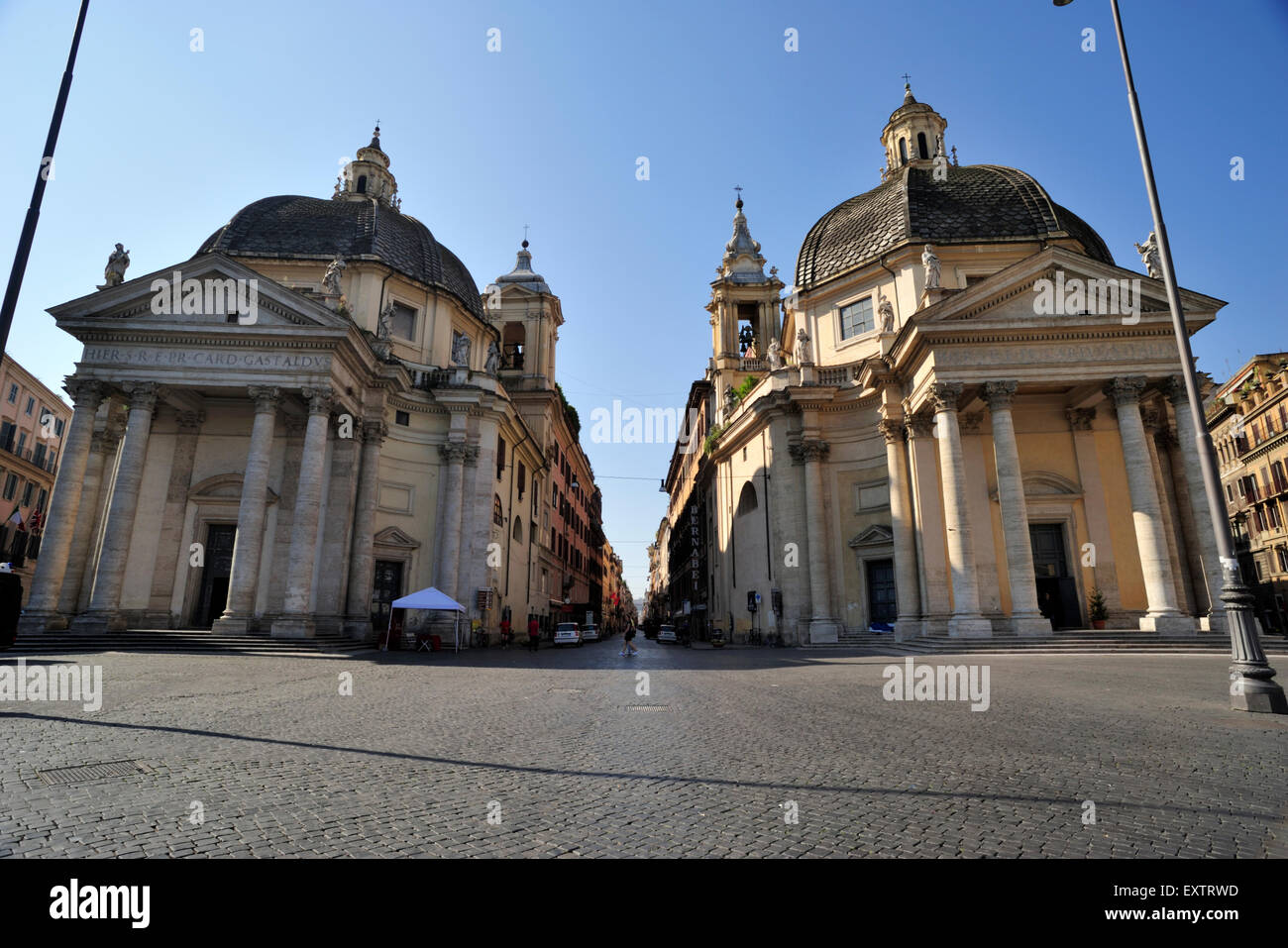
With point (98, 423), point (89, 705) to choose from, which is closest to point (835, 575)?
point (89, 705)

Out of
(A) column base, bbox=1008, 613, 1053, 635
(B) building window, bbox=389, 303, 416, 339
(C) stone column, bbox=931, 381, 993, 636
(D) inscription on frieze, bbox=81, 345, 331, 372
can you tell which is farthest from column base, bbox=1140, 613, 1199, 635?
(B) building window, bbox=389, 303, 416, 339

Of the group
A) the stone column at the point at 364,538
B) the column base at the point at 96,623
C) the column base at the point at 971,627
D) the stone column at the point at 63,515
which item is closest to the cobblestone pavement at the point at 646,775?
the column base at the point at 971,627

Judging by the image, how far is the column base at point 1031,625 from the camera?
68.1 feet

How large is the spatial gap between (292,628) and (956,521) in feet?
76.6

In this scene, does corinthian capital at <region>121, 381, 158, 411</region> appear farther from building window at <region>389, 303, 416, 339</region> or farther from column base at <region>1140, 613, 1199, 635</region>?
column base at <region>1140, 613, 1199, 635</region>

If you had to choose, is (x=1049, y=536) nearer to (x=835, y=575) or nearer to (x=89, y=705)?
(x=835, y=575)

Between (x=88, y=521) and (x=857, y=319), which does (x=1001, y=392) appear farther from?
(x=88, y=521)

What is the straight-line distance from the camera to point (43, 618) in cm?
2052

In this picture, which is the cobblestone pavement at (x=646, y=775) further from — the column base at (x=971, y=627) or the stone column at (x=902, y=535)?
the stone column at (x=902, y=535)

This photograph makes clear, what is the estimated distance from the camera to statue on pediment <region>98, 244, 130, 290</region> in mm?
26016

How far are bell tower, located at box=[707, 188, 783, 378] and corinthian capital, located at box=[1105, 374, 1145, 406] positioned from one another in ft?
79.0

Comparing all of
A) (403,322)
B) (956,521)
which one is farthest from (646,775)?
(403,322)
